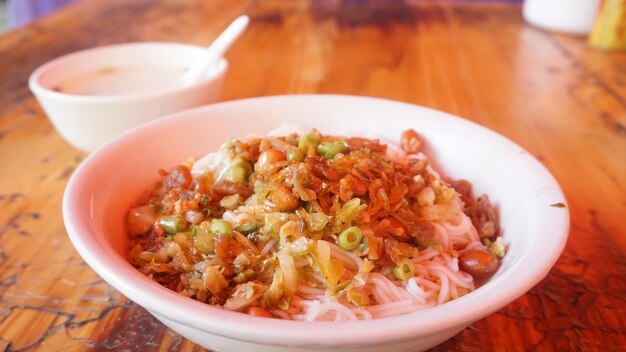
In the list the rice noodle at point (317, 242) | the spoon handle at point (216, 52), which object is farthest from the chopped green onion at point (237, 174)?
the spoon handle at point (216, 52)

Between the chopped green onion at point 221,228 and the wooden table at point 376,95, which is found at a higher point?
the chopped green onion at point 221,228

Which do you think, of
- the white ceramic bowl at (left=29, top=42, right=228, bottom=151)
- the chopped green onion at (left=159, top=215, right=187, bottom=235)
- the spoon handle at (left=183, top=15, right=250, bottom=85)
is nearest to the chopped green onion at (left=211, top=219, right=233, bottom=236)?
the chopped green onion at (left=159, top=215, right=187, bottom=235)

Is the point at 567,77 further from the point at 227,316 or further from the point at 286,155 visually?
the point at 227,316

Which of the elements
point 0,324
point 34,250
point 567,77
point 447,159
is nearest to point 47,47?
point 34,250

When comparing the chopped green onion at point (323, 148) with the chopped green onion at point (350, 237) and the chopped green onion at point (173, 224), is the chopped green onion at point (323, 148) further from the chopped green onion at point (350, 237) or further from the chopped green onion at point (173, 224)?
the chopped green onion at point (173, 224)

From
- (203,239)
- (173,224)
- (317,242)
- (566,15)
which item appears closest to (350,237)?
(317,242)

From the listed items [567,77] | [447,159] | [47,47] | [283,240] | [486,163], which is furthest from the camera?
[47,47]
